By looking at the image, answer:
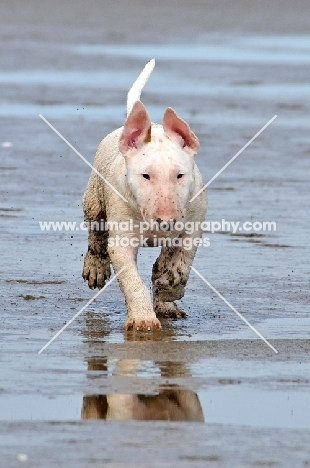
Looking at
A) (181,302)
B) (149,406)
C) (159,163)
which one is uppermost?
(159,163)

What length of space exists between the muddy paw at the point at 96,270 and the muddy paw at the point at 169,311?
839 millimetres

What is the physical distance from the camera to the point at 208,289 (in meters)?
10.3

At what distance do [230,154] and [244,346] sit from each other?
8.25 meters

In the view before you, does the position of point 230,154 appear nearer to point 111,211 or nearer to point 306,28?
point 111,211

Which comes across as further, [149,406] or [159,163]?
[159,163]

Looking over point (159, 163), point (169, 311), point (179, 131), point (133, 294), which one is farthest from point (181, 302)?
point (159, 163)

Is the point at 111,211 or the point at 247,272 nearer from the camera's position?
the point at 111,211

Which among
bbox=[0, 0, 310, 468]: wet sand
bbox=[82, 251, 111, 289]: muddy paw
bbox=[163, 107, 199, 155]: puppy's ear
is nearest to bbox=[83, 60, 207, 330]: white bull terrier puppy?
bbox=[163, 107, 199, 155]: puppy's ear

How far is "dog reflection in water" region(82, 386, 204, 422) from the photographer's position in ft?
22.2

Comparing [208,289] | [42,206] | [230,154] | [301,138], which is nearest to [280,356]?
[208,289]

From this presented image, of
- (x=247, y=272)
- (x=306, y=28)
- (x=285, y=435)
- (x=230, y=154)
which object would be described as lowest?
(x=285, y=435)

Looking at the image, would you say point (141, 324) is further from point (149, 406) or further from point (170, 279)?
point (149, 406)

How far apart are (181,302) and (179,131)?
1.80m

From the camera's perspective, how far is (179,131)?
28.1 feet
